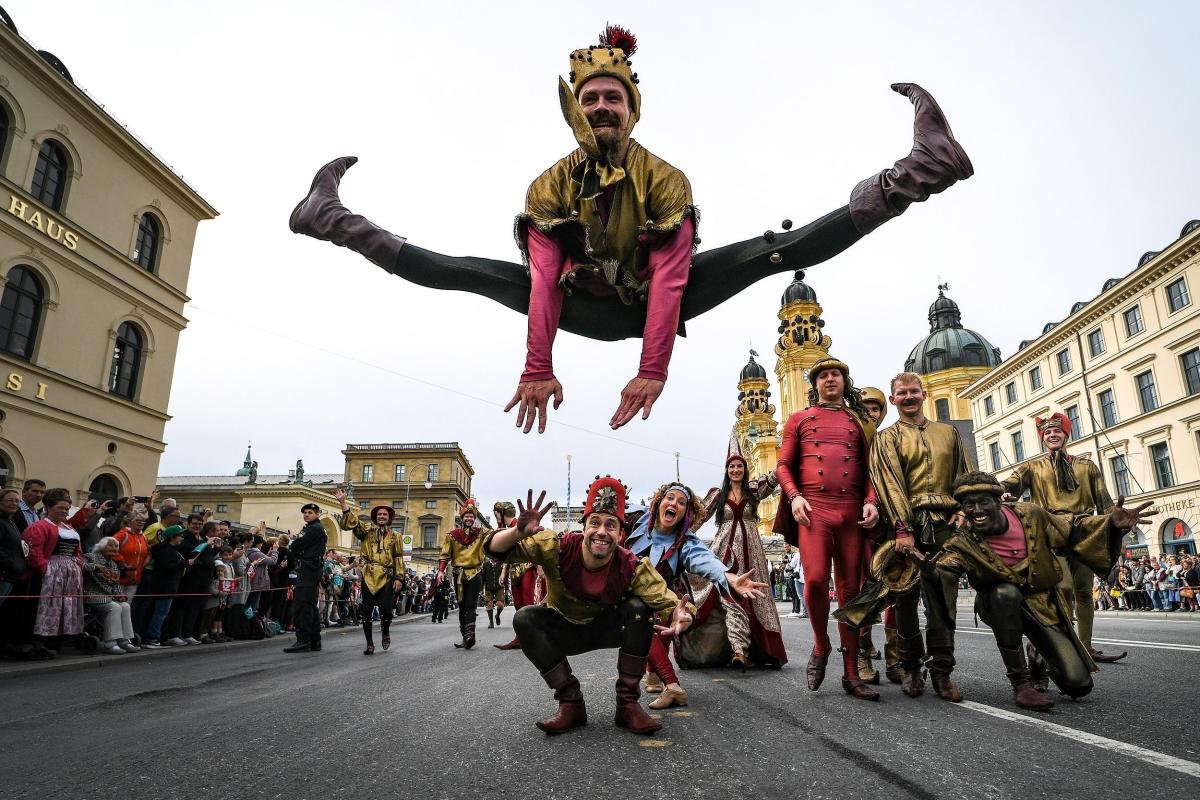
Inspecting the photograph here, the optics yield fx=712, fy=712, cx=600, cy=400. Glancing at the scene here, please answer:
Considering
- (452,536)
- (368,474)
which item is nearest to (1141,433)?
(452,536)

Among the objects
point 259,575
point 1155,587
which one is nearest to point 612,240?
point 259,575

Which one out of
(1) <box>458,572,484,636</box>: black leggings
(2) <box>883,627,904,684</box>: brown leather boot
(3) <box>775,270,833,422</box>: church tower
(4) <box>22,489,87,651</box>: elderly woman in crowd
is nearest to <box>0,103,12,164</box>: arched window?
(4) <box>22,489,87,651</box>: elderly woman in crowd

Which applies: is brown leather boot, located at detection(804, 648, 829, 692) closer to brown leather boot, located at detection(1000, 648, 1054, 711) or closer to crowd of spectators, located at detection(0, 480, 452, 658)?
brown leather boot, located at detection(1000, 648, 1054, 711)

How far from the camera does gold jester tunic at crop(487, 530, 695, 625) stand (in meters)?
3.82

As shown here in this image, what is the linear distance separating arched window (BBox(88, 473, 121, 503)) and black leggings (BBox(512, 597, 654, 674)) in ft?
67.2

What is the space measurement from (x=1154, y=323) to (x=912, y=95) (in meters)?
40.5

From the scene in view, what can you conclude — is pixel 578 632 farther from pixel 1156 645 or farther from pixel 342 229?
pixel 1156 645

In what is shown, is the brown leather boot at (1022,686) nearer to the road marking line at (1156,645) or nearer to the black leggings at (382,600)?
the road marking line at (1156,645)

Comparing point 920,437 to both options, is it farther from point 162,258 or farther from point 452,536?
point 162,258

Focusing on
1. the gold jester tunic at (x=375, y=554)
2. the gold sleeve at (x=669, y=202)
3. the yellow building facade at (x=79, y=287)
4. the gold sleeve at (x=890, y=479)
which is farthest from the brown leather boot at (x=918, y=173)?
the yellow building facade at (x=79, y=287)

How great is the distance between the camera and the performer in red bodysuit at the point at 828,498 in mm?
4613

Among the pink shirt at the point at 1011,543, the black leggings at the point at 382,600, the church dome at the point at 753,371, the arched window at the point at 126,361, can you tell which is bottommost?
the black leggings at the point at 382,600

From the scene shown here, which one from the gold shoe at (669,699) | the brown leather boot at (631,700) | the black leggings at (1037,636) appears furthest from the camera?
the gold shoe at (669,699)

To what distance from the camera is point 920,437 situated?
4891 mm
